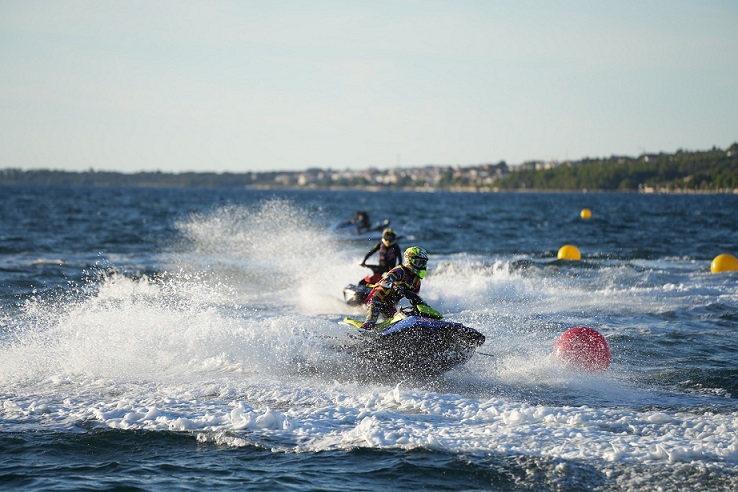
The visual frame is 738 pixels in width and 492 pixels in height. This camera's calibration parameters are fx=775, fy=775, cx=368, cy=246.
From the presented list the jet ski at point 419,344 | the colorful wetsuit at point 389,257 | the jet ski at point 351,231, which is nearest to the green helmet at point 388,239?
the colorful wetsuit at point 389,257

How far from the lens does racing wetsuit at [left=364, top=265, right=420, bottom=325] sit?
11328 mm

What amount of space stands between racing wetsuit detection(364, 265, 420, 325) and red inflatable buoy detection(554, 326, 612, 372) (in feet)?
7.85

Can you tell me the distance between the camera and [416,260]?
11203 millimetres

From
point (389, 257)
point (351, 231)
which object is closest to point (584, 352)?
point (389, 257)

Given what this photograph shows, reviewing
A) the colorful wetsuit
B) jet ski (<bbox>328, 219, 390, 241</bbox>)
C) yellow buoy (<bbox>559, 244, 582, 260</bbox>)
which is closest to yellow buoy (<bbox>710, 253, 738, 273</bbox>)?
yellow buoy (<bbox>559, 244, 582, 260</bbox>)

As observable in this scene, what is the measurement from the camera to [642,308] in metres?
18.0

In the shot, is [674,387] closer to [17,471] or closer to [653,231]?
[17,471]

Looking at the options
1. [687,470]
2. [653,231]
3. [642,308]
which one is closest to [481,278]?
[642,308]

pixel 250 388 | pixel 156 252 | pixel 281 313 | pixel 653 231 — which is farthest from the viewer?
pixel 653 231

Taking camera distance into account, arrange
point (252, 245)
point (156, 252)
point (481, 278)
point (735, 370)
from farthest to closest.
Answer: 1. point (252, 245)
2. point (156, 252)
3. point (481, 278)
4. point (735, 370)

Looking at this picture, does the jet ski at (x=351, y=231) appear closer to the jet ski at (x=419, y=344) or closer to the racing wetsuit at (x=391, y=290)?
the racing wetsuit at (x=391, y=290)

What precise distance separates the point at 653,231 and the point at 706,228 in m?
4.90

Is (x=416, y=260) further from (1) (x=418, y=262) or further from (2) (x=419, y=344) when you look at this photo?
(2) (x=419, y=344)

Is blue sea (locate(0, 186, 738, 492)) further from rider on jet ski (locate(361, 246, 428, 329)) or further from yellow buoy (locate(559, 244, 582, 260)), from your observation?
yellow buoy (locate(559, 244, 582, 260))
